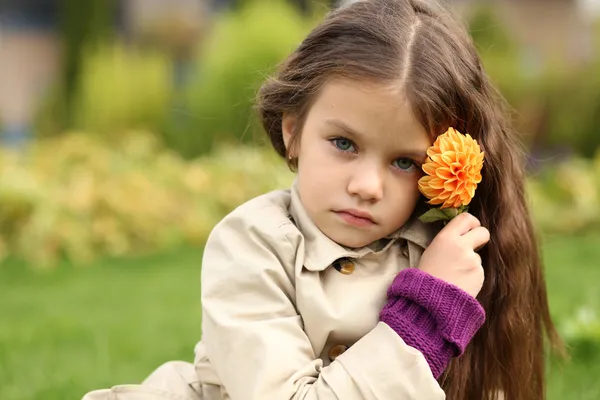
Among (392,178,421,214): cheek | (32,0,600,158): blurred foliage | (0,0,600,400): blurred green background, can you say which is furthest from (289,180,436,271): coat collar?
(32,0,600,158): blurred foliage

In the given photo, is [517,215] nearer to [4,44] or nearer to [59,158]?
[59,158]

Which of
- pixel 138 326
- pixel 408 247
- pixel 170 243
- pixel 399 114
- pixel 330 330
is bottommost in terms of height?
→ pixel 170 243

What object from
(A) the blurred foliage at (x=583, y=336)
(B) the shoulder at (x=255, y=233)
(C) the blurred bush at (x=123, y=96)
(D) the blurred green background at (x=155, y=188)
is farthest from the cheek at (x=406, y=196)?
(C) the blurred bush at (x=123, y=96)

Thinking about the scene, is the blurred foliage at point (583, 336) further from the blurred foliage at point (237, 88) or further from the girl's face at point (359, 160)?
the blurred foliage at point (237, 88)

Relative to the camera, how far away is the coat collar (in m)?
1.93

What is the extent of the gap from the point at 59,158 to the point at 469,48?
17.7ft

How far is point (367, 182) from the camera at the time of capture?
1831mm

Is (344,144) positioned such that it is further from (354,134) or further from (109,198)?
(109,198)

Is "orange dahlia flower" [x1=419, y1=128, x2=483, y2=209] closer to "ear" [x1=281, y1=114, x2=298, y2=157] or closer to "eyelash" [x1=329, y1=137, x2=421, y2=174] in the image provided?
"eyelash" [x1=329, y1=137, x2=421, y2=174]

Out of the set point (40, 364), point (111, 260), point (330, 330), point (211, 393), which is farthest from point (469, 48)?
point (111, 260)

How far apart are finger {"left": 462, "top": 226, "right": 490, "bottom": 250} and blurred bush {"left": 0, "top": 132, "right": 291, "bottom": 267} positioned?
10.1 feet

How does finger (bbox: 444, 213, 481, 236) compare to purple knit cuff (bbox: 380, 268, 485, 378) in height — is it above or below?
above

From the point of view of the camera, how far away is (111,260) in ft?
18.7

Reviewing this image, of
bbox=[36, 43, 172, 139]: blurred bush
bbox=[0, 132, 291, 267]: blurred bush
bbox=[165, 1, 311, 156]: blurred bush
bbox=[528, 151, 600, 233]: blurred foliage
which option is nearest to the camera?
bbox=[0, 132, 291, 267]: blurred bush
